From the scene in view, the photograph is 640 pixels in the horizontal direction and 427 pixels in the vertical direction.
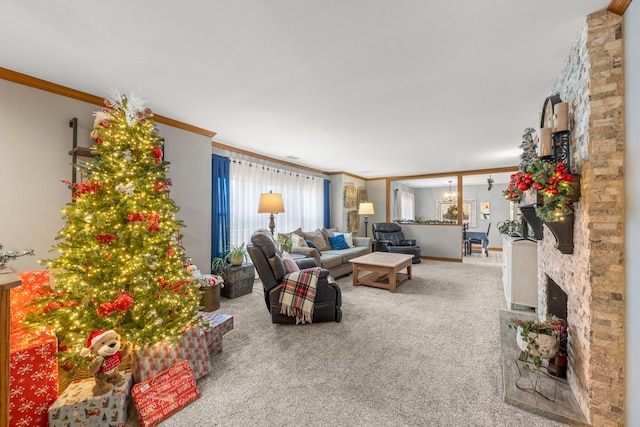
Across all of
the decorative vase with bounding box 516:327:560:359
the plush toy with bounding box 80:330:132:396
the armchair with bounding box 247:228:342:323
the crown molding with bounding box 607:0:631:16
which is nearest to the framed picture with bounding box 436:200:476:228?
the armchair with bounding box 247:228:342:323

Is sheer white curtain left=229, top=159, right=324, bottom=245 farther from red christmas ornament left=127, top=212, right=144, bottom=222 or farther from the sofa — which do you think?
red christmas ornament left=127, top=212, right=144, bottom=222

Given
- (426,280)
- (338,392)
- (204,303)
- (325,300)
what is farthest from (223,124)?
(426,280)

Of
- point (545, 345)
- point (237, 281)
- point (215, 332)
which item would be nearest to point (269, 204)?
point (237, 281)

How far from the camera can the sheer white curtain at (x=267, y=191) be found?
Result: 466 centimetres

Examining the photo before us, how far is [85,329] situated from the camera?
5.93 feet

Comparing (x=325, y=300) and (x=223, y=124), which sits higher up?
(x=223, y=124)

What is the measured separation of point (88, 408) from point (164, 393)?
0.38m

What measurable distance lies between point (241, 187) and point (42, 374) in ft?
11.6

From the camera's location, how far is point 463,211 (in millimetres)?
9703

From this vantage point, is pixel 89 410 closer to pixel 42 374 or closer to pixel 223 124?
pixel 42 374

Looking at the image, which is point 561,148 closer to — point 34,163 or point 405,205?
point 34,163

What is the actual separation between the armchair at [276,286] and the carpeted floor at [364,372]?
0.12m

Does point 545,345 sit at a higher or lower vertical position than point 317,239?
lower

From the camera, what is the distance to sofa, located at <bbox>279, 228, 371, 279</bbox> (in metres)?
4.66
